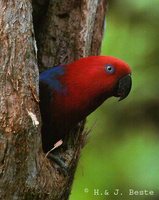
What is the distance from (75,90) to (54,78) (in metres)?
0.17

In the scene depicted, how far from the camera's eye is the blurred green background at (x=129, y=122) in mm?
4535

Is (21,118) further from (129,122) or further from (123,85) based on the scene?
(129,122)

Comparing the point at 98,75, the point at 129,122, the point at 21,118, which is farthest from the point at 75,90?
the point at 129,122

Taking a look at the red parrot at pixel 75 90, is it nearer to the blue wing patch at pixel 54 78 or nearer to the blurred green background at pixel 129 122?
the blue wing patch at pixel 54 78

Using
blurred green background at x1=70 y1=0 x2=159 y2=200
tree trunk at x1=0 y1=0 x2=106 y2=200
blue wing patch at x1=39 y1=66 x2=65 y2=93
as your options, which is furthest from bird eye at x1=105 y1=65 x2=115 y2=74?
blurred green background at x1=70 y1=0 x2=159 y2=200

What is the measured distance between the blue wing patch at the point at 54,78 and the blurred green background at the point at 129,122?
2.58 ft

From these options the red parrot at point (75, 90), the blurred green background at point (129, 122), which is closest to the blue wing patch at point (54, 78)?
the red parrot at point (75, 90)

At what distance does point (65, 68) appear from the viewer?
3.94m

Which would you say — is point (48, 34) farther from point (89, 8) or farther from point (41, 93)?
point (41, 93)

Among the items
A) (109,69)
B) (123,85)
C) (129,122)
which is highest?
(109,69)

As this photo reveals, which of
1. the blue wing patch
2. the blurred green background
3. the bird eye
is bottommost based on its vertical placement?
the blurred green background

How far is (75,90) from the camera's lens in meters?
3.83

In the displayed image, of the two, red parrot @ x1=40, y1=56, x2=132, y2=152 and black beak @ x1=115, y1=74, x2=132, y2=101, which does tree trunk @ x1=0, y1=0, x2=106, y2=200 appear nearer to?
red parrot @ x1=40, y1=56, x2=132, y2=152

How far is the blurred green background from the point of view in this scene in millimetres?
4535
